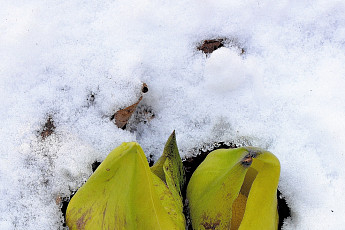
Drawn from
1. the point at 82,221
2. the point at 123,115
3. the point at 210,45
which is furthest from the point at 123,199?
the point at 210,45

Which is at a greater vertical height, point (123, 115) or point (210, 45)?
point (210, 45)

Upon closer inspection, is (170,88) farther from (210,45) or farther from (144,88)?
(210,45)

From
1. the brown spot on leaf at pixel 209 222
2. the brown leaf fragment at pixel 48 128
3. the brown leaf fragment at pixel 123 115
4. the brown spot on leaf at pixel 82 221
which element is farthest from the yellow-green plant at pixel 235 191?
the brown leaf fragment at pixel 48 128

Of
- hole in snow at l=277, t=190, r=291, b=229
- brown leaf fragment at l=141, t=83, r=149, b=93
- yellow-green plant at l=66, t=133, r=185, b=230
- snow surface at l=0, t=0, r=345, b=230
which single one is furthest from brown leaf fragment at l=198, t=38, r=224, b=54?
yellow-green plant at l=66, t=133, r=185, b=230

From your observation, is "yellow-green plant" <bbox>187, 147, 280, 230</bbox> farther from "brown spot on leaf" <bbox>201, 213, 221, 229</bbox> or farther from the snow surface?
the snow surface

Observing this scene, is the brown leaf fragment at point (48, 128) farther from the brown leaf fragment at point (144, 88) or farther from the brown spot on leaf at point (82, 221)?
the brown spot on leaf at point (82, 221)

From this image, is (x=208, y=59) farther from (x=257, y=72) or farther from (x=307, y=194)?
(x=307, y=194)

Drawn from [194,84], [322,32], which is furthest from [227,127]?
[322,32]
